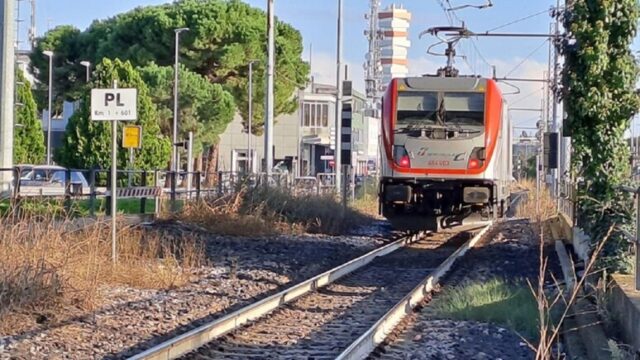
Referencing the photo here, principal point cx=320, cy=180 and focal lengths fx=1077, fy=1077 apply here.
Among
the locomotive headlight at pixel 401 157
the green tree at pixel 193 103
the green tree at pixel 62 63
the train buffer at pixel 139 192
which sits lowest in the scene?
the train buffer at pixel 139 192

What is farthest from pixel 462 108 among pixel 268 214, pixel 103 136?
pixel 103 136

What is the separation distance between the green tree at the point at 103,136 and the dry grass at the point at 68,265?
30.8 m

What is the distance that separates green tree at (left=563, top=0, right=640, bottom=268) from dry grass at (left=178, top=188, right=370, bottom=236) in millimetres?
10309

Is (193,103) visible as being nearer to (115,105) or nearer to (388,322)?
(115,105)

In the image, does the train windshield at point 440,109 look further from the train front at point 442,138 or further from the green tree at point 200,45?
the green tree at point 200,45

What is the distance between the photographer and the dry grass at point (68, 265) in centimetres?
1062

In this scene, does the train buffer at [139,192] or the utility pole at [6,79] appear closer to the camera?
the utility pole at [6,79]

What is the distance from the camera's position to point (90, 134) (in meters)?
47.9

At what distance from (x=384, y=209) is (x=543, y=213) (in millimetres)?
11923

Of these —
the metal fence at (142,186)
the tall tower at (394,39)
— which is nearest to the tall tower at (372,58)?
the tall tower at (394,39)

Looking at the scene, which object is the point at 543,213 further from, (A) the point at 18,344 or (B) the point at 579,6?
(A) the point at 18,344

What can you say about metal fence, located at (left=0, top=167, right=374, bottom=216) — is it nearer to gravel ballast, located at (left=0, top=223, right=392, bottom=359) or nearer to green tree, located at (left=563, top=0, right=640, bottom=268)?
gravel ballast, located at (left=0, top=223, right=392, bottom=359)

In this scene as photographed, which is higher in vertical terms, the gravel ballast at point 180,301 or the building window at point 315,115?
the building window at point 315,115

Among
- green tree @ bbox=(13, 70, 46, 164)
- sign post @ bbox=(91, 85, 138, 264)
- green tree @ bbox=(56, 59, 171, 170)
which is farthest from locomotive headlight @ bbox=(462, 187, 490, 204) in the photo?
green tree @ bbox=(13, 70, 46, 164)
